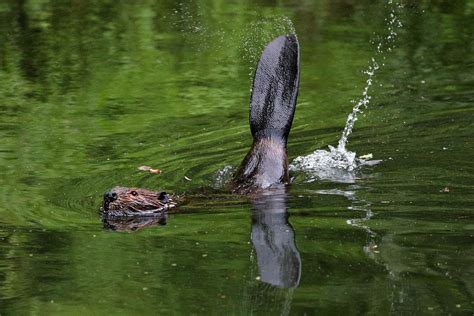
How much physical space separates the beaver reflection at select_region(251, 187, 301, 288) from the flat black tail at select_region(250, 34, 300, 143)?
0.56 m

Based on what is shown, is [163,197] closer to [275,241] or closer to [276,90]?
[275,241]

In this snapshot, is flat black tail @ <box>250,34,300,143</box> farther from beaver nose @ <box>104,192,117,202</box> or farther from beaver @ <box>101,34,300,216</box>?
beaver nose @ <box>104,192,117,202</box>

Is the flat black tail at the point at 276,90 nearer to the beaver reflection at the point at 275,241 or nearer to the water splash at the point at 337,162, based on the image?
the water splash at the point at 337,162

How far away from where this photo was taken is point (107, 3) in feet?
48.1

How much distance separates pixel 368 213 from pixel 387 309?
175 cm

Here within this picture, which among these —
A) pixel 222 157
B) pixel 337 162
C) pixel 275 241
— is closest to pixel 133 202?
pixel 275 241

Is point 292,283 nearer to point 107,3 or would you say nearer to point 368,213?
point 368,213

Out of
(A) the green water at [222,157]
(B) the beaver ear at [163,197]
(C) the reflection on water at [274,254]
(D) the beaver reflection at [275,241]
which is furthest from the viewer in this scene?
(B) the beaver ear at [163,197]

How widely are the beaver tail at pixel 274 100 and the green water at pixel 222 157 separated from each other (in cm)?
30

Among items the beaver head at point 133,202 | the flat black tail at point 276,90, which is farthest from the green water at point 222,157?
the flat black tail at point 276,90

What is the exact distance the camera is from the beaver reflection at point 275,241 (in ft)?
18.5

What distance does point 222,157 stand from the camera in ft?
27.8

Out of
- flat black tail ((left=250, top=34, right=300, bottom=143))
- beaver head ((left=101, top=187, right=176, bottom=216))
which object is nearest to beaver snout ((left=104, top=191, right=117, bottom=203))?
beaver head ((left=101, top=187, right=176, bottom=216))

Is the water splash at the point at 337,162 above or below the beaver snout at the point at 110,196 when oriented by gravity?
below
